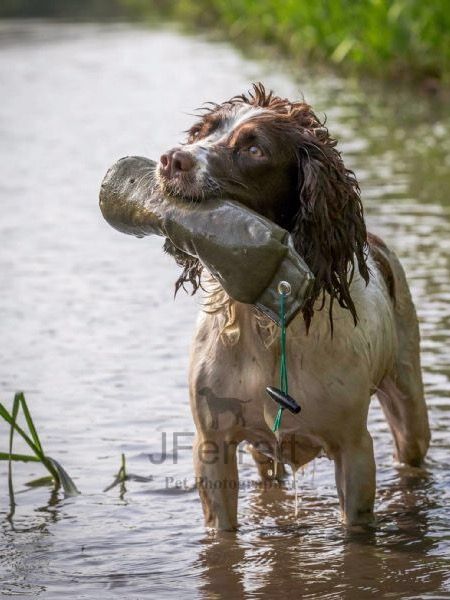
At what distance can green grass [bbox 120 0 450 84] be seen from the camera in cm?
1816

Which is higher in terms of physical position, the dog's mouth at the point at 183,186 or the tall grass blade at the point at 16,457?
the dog's mouth at the point at 183,186

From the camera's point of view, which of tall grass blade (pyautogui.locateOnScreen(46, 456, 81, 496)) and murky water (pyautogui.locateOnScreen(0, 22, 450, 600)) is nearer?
murky water (pyautogui.locateOnScreen(0, 22, 450, 600))

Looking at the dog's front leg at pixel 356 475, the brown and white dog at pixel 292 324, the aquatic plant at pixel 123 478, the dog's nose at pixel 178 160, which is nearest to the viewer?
the dog's nose at pixel 178 160

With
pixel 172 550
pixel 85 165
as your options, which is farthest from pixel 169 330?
pixel 85 165

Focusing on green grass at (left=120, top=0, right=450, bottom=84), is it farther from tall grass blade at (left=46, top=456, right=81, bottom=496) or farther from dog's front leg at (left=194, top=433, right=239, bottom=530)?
dog's front leg at (left=194, top=433, right=239, bottom=530)

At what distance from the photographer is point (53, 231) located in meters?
11.9

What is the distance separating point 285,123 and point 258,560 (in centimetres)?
169

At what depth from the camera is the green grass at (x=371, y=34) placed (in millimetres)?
18158

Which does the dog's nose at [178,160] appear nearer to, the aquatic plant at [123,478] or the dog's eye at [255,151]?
the dog's eye at [255,151]

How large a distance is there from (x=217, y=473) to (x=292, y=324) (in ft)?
2.20

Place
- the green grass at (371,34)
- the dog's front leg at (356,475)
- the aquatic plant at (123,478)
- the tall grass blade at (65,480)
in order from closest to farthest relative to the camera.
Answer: the dog's front leg at (356,475), the tall grass blade at (65,480), the aquatic plant at (123,478), the green grass at (371,34)

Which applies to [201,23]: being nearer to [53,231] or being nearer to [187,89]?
[187,89]

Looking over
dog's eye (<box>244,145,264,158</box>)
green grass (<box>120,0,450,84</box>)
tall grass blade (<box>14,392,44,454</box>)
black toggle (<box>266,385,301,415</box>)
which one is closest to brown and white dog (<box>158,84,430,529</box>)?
dog's eye (<box>244,145,264,158</box>)

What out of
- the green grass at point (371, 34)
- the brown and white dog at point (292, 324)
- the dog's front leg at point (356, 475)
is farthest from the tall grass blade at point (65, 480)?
the green grass at point (371, 34)
